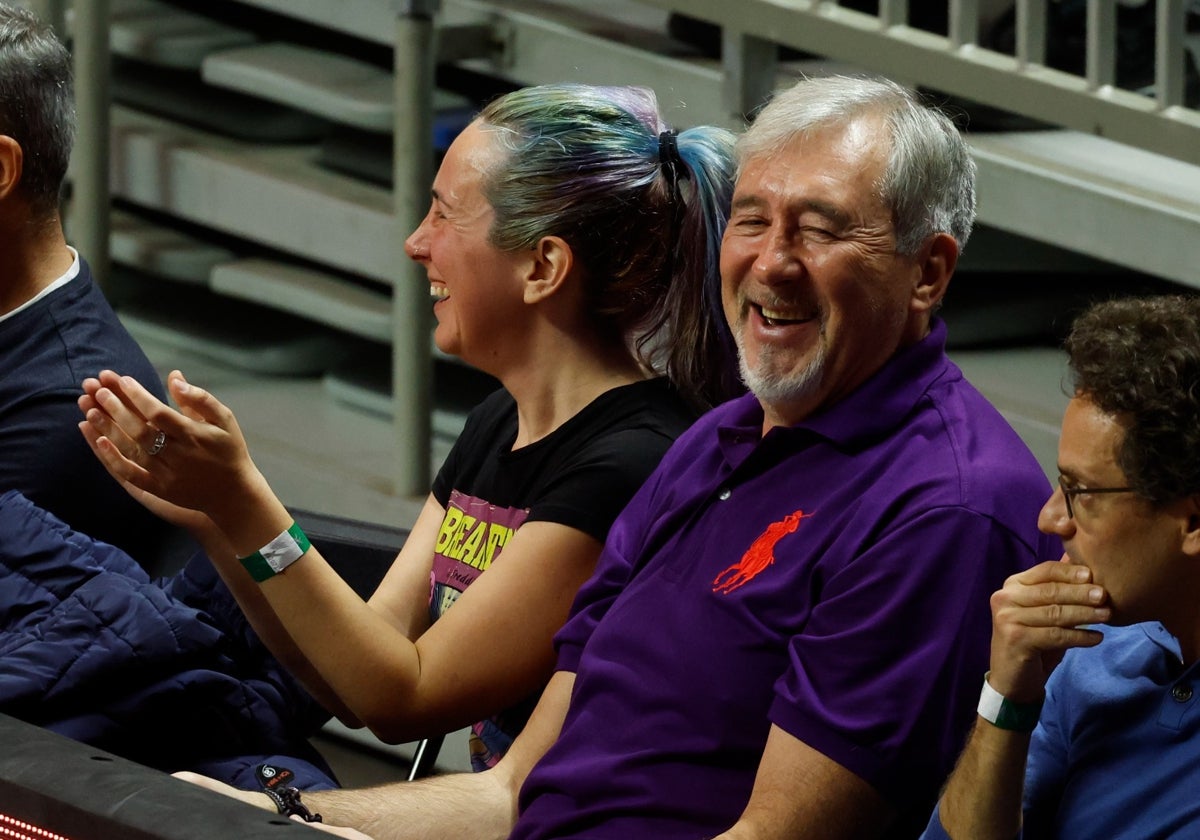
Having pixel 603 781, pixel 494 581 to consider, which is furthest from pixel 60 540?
pixel 603 781

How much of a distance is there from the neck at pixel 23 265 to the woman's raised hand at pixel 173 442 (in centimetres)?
52

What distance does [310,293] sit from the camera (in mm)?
4895

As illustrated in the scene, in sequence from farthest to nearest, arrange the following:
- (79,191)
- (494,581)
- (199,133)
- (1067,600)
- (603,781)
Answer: (199,133) < (79,191) < (494,581) < (603,781) < (1067,600)

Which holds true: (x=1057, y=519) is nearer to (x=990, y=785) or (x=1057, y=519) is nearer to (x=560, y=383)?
(x=990, y=785)

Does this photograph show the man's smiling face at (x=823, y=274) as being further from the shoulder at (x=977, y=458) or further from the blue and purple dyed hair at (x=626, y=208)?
the blue and purple dyed hair at (x=626, y=208)

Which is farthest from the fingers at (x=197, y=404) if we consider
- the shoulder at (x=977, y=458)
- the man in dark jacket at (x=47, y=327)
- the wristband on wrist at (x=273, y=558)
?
the shoulder at (x=977, y=458)

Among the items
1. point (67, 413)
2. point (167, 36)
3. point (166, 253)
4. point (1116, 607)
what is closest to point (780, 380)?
point (1116, 607)

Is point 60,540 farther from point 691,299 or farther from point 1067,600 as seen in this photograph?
point 1067,600

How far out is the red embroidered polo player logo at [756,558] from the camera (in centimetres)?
190

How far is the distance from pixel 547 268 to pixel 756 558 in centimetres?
54

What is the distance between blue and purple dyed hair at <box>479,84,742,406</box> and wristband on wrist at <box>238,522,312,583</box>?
1.48ft

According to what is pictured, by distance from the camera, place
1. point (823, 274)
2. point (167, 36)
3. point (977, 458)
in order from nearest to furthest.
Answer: point (977, 458) → point (823, 274) → point (167, 36)

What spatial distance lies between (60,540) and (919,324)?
39.2 inches

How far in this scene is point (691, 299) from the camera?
230 centimetres
